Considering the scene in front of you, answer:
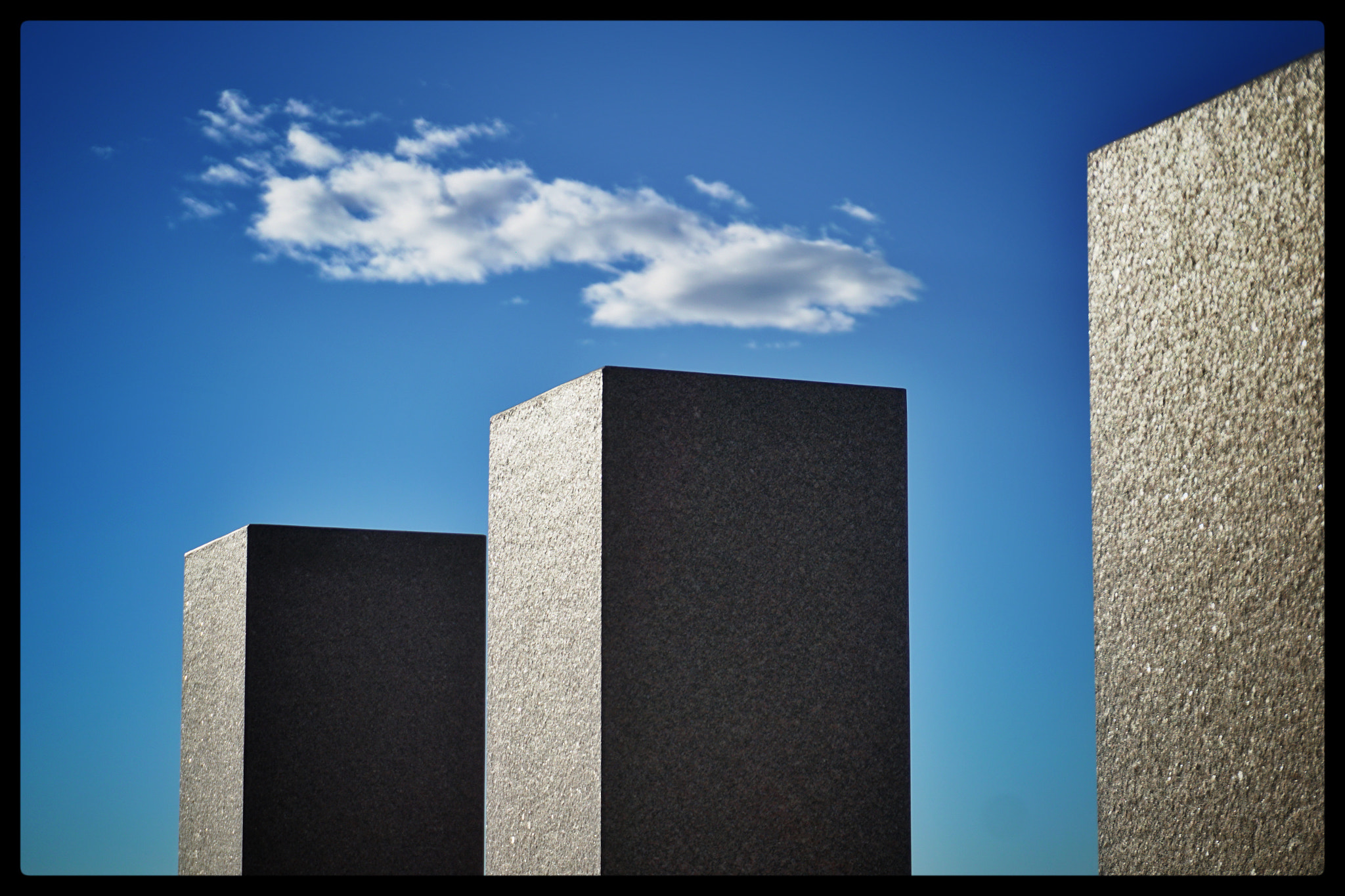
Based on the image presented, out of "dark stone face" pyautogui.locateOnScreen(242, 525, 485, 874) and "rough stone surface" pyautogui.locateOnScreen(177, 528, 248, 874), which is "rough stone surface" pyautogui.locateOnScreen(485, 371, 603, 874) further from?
"rough stone surface" pyautogui.locateOnScreen(177, 528, 248, 874)

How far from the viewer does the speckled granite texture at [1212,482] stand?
362 cm

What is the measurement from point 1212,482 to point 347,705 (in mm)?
7532

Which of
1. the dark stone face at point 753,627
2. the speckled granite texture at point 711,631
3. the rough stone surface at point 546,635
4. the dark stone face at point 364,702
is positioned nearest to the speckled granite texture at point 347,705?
the dark stone face at point 364,702

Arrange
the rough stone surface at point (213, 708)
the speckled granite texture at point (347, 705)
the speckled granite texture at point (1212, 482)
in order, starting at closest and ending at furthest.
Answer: the speckled granite texture at point (1212, 482)
the speckled granite texture at point (347, 705)
the rough stone surface at point (213, 708)

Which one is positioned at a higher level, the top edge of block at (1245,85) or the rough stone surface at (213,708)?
the top edge of block at (1245,85)

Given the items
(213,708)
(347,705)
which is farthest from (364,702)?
(213,708)

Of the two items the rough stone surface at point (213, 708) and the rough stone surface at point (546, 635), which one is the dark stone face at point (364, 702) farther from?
the rough stone surface at point (546, 635)

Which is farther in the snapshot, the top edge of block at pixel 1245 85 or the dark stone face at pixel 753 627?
the dark stone face at pixel 753 627

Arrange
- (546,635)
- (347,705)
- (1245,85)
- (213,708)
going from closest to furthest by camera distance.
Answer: (1245,85)
(546,635)
(347,705)
(213,708)

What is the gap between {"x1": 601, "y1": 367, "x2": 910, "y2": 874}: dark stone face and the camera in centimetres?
586

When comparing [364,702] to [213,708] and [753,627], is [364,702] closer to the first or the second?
[213,708]

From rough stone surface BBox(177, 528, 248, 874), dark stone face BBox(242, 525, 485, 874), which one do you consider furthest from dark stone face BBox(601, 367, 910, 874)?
rough stone surface BBox(177, 528, 248, 874)

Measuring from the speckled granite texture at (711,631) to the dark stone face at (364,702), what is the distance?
11.2 feet

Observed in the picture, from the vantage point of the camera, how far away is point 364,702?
387 inches
